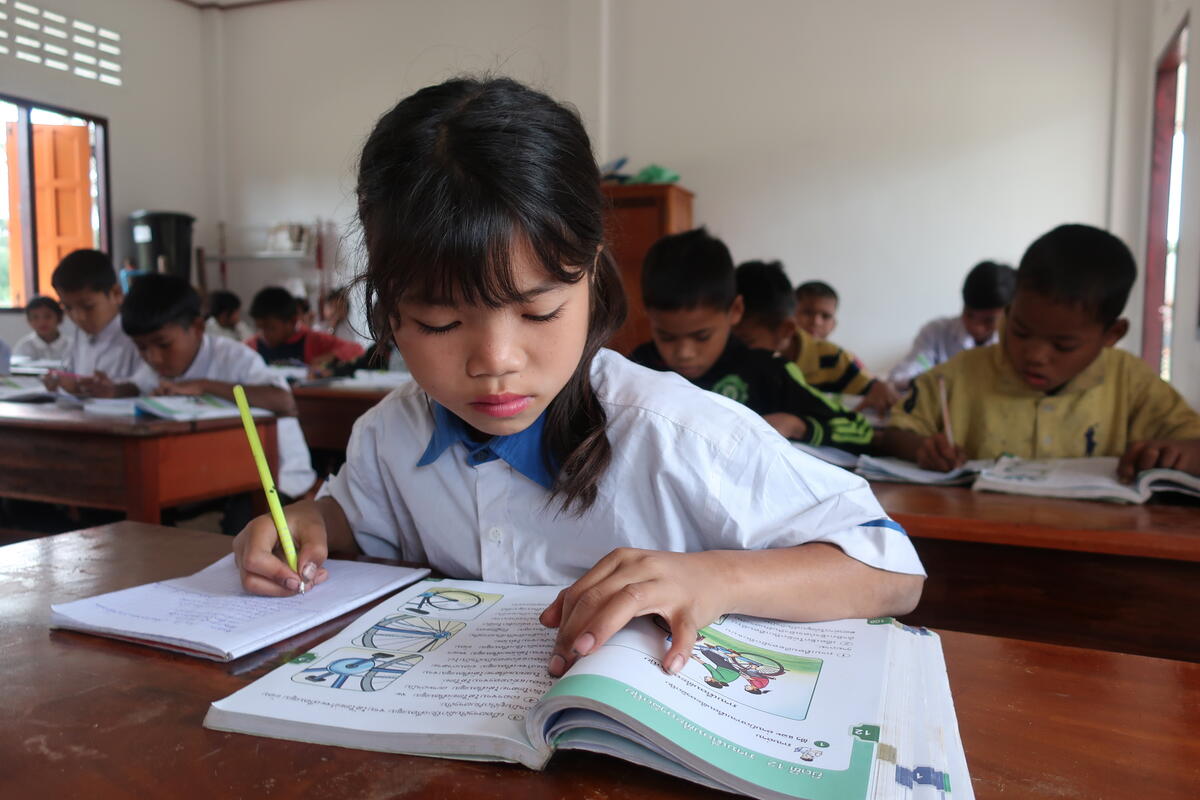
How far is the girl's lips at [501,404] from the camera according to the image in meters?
0.73

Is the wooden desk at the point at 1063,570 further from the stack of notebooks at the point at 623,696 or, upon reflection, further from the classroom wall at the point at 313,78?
the classroom wall at the point at 313,78

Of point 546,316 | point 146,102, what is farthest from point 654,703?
point 146,102

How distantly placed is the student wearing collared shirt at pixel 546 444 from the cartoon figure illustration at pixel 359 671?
4.3 inches

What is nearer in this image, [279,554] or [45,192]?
[279,554]

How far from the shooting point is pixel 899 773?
1.53ft

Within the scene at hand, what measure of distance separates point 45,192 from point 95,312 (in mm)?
3954

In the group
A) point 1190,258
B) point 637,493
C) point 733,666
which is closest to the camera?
point 733,666

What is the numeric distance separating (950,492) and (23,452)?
2.22 m

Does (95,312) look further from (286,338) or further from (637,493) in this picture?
(637,493)

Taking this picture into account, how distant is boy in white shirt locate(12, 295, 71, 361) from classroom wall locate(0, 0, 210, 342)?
0.53 meters

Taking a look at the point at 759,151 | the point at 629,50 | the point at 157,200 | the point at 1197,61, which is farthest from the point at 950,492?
the point at 157,200

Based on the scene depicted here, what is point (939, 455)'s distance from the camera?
5.45 ft

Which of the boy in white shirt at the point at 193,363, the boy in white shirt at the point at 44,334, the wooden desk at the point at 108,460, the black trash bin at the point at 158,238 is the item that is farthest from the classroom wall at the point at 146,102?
the wooden desk at the point at 108,460

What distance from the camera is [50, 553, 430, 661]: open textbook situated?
2.20 ft
